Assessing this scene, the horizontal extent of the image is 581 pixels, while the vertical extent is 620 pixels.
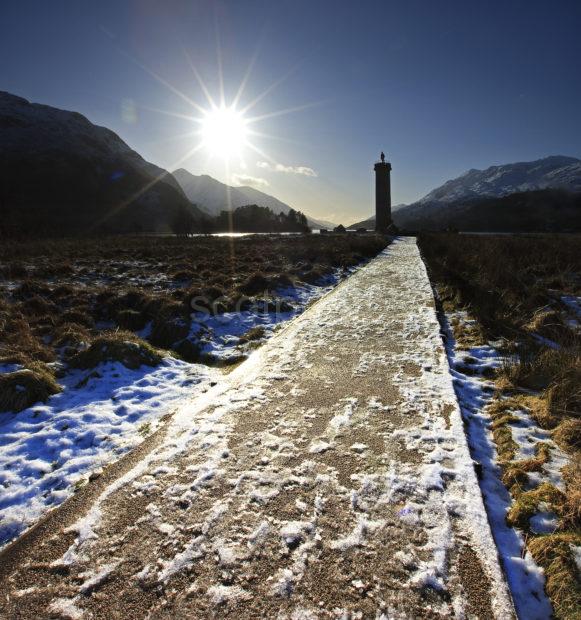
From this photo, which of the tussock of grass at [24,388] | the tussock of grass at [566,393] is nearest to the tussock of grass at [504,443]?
Result: the tussock of grass at [566,393]

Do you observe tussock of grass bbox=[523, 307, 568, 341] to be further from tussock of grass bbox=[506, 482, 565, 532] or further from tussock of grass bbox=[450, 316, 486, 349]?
tussock of grass bbox=[506, 482, 565, 532]

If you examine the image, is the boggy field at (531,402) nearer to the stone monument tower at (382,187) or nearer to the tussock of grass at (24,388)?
the tussock of grass at (24,388)

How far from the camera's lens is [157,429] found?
395 centimetres

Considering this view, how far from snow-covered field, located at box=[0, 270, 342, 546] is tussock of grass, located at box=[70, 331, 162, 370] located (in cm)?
14

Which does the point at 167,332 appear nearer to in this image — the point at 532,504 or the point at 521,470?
the point at 521,470

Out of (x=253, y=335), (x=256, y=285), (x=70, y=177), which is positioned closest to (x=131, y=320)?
(x=253, y=335)

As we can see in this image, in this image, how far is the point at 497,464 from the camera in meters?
3.23

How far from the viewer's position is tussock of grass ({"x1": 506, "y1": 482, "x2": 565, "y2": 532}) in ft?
8.41

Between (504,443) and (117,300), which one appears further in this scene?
(117,300)

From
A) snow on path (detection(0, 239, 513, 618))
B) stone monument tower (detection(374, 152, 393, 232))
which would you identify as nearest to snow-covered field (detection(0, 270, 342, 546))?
snow on path (detection(0, 239, 513, 618))

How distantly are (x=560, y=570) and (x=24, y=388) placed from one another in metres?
5.69

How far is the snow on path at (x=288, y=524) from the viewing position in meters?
2.06

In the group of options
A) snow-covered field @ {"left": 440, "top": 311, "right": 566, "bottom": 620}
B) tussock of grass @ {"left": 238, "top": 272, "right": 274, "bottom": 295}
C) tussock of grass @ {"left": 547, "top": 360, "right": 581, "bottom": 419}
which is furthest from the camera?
tussock of grass @ {"left": 238, "top": 272, "right": 274, "bottom": 295}

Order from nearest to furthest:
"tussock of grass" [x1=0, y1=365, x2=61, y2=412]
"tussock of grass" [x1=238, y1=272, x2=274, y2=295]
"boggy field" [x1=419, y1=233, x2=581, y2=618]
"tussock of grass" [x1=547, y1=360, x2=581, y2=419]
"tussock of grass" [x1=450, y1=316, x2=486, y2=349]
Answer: "boggy field" [x1=419, y1=233, x2=581, y2=618]
"tussock of grass" [x1=547, y1=360, x2=581, y2=419]
"tussock of grass" [x1=0, y1=365, x2=61, y2=412]
"tussock of grass" [x1=450, y1=316, x2=486, y2=349]
"tussock of grass" [x1=238, y1=272, x2=274, y2=295]
